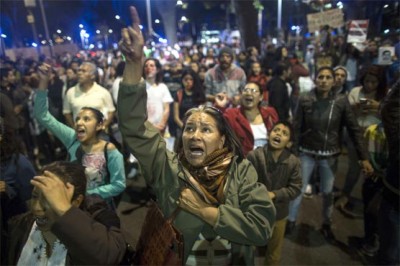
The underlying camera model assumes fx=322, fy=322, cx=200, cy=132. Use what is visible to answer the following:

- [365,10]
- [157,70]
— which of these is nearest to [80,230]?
[157,70]

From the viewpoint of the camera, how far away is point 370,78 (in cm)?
418

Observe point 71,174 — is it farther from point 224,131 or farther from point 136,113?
point 224,131

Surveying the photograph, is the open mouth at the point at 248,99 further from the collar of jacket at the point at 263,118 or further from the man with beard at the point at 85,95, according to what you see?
the man with beard at the point at 85,95

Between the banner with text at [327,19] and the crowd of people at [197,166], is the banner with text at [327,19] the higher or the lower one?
the higher one

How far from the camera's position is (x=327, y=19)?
725 centimetres

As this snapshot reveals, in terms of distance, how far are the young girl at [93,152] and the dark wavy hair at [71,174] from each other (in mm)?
927

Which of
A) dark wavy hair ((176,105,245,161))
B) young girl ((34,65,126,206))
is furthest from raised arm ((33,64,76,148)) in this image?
dark wavy hair ((176,105,245,161))

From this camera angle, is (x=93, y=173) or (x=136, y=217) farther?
(x=136, y=217)

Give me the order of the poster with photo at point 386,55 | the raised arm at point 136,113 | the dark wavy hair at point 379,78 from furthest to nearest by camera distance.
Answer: the poster with photo at point 386,55, the dark wavy hair at point 379,78, the raised arm at point 136,113

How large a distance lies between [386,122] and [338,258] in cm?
182

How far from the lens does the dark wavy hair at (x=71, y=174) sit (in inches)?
66.1

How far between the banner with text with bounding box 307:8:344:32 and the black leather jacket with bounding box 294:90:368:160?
4210 mm

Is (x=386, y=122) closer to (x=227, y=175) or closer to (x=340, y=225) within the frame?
(x=227, y=175)

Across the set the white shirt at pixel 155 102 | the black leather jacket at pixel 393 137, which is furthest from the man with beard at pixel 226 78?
the black leather jacket at pixel 393 137
